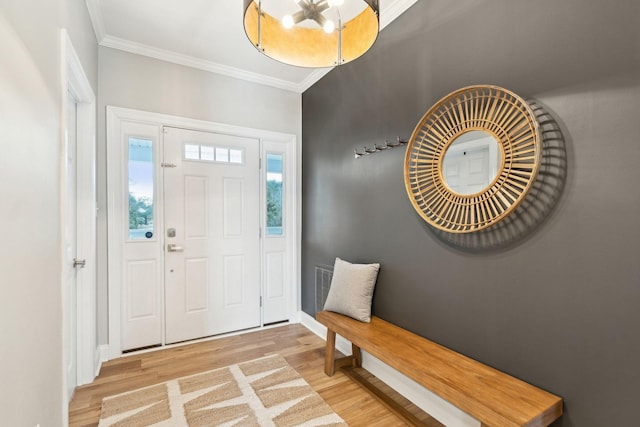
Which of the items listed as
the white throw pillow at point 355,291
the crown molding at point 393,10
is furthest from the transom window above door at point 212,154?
the crown molding at point 393,10

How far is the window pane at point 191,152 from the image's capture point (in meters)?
2.91

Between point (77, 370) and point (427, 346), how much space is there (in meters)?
2.53

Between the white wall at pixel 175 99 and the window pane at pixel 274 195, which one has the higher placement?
the white wall at pixel 175 99

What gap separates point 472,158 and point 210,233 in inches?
96.9

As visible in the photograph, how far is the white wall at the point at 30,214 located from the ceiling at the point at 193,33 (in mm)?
824

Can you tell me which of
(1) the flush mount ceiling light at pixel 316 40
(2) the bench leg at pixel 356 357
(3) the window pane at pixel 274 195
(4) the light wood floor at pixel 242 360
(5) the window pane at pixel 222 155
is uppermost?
(1) the flush mount ceiling light at pixel 316 40

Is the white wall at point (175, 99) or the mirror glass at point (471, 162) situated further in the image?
the white wall at point (175, 99)

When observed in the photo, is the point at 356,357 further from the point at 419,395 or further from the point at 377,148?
the point at 377,148

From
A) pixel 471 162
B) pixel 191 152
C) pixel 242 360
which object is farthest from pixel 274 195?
pixel 471 162

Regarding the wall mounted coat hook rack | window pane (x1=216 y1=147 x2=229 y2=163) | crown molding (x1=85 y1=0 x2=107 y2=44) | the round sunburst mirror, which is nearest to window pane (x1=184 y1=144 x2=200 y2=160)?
window pane (x1=216 y1=147 x2=229 y2=163)

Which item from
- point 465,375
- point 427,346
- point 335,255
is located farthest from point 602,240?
point 335,255

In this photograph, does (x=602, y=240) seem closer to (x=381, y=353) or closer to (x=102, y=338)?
Result: (x=381, y=353)

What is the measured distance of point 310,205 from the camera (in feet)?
10.9

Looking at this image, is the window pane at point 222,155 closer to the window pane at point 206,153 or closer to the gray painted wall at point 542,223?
the window pane at point 206,153
